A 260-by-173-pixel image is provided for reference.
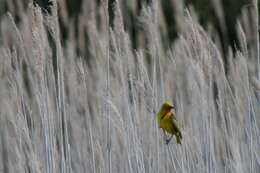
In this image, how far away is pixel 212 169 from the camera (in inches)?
155

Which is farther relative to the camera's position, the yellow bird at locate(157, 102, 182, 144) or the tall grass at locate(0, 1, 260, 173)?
the yellow bird at locate(157, 102, 182, 144)

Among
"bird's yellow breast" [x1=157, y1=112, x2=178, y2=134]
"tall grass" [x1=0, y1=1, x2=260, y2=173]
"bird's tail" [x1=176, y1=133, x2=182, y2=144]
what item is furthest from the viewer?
"bird's yellow breast" [x1=157, y1=112, x2=178, y2=134]

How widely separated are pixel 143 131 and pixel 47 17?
134cm

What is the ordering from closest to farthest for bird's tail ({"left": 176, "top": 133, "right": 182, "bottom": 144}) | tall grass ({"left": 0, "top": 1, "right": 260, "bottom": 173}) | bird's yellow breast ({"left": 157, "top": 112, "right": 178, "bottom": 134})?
1. tall grass ({"left": 0, "top": 1, "right": 260, "bottom": 173})
2. bird's tail ({"left": 176, "top": 133, "right": 182, "bottom": 144})
3. bird's yellow breast ({"left": 157, "top": 112, "right": 178, "bottom": 134})

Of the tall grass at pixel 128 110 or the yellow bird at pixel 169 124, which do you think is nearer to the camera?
the tall grass at pixel 128 110

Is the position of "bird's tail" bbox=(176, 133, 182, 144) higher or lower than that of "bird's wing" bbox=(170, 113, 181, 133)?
lower

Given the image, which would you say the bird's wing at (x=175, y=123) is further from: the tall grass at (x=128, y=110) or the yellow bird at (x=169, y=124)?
the tall grass at (x=128, y=110)

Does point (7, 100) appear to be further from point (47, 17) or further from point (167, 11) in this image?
point (167, 11)

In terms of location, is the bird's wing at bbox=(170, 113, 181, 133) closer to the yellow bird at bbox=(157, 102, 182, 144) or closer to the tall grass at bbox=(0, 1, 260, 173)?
the yellow bird at bbox=(157, 102, 182, 144)

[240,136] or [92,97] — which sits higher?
[92,97]

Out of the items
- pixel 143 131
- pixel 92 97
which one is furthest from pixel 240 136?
pixel 92 97

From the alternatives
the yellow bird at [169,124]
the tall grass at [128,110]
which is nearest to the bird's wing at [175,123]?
the yellow bird at [169,124]

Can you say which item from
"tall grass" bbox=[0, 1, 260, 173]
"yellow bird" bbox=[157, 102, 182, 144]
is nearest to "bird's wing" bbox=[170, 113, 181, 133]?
"yellow bird" bbox=[157, 102, 182, 144]

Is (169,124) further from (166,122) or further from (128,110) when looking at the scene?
(128,110)
